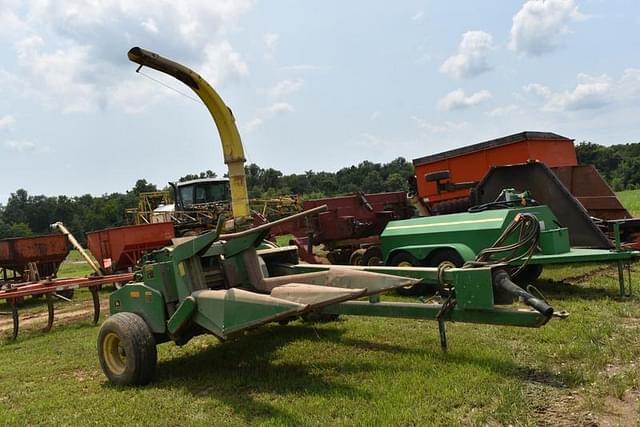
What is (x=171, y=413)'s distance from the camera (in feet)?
13.5

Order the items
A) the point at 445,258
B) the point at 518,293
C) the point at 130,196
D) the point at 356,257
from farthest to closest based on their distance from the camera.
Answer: the point at 130,196 → the point at 356,257 → the point at 445,258 → the point at 518,293

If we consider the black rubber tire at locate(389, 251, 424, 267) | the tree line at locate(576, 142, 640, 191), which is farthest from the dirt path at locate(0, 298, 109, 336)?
the tree line at locate(576, 142, 640, 191)

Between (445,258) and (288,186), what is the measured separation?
2404 inches

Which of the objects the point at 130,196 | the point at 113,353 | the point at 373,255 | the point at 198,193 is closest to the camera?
the point at 113,353

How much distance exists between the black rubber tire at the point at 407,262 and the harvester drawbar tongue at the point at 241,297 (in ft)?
8.89

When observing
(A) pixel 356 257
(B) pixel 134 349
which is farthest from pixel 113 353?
(A) pixel 356 257

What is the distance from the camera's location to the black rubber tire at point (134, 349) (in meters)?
4.77

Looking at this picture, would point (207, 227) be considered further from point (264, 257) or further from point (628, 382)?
point (628, 382)

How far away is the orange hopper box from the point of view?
1104cm

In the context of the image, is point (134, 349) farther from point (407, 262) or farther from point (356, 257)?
point (356, 257)

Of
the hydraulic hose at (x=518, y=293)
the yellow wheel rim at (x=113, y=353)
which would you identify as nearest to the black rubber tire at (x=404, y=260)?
the hydraulic hose at (x=518, y=293)

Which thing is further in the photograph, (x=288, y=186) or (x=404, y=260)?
(x=288, y=186)

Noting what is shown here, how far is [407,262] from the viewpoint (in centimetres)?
826

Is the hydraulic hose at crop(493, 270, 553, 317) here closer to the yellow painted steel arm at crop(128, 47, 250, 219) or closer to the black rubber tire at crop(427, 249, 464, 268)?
the black rubber tire at crop(427, 249, 464, 268)
